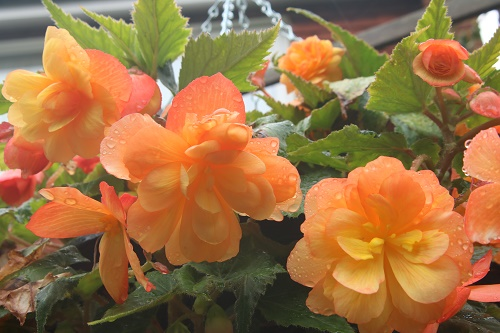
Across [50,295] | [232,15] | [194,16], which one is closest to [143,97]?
[50,295]

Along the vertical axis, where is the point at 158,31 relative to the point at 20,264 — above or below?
above

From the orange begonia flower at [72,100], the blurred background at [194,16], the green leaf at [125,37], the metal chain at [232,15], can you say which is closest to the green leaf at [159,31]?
the green leaf at [125,37]

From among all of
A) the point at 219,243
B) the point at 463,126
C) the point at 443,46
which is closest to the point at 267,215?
the point at 219,243

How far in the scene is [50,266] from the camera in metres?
0.45

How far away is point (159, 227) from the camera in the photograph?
1.04ft

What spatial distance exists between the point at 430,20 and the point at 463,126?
0.40ft

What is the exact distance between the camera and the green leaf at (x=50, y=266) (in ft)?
1.44

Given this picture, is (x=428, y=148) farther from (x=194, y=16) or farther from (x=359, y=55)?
(x=194, y=16)

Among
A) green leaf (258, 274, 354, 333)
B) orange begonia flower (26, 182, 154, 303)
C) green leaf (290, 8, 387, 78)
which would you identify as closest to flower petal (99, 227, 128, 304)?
orange begonia flower (26, 182, 154, 303)

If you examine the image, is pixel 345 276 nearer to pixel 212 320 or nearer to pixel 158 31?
pixel 212 320

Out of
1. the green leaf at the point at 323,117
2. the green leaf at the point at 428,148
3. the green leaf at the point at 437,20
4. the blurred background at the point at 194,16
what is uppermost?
the green leaf at the point at 437,20

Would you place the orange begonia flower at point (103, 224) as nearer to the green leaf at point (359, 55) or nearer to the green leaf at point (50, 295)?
the green leaf at point (50, 295)

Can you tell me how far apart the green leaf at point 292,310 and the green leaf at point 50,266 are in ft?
0.52

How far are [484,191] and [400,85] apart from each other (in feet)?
0.50
